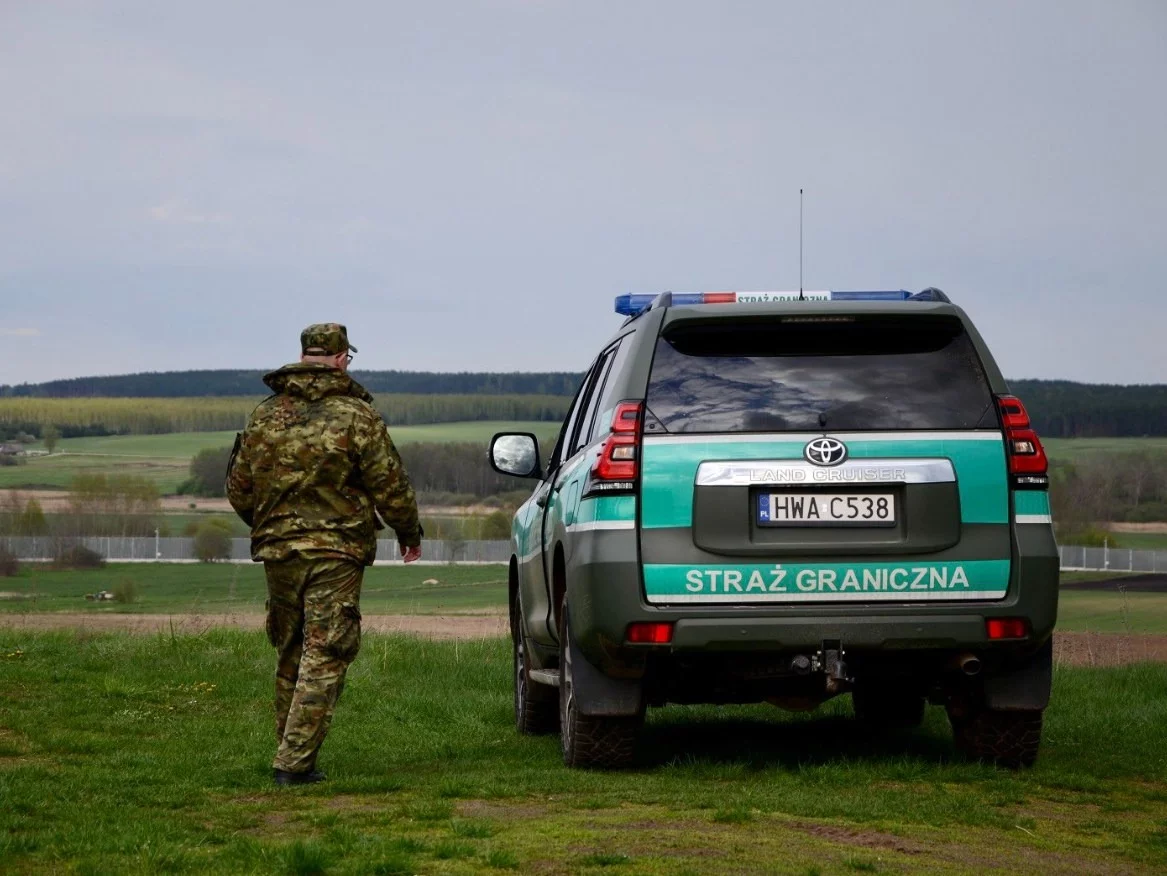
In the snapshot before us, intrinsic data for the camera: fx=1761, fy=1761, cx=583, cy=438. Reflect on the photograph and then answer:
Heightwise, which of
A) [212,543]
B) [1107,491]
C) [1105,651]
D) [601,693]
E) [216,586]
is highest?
[601,693]

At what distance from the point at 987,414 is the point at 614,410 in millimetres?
1522

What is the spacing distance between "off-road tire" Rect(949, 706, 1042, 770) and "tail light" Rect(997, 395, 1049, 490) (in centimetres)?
112

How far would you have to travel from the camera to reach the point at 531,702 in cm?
992

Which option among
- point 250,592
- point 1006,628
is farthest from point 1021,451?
point 250,592

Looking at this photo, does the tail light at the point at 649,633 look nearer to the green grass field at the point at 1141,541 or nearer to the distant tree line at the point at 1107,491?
the distant tree line at the point at 1107,491

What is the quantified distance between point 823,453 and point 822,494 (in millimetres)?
166

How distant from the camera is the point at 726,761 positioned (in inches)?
322

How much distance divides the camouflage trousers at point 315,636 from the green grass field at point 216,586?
3159 inches

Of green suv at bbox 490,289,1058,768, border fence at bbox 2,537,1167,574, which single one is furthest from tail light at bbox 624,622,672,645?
border fence at bbox 2,537,1167,574

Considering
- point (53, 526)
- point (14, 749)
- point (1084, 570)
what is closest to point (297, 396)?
point (14, 749)

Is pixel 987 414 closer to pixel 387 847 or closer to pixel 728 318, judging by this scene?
pixel 728 318

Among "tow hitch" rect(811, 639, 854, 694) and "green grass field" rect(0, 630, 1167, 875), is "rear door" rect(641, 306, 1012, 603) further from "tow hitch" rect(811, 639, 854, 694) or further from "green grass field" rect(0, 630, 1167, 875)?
"green grass field" rect(0, 630, 1167, 875)

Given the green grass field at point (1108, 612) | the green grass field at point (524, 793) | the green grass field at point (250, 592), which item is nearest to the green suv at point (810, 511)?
the green grass field at point (524, 793)

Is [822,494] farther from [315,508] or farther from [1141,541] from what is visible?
[1141,541]
